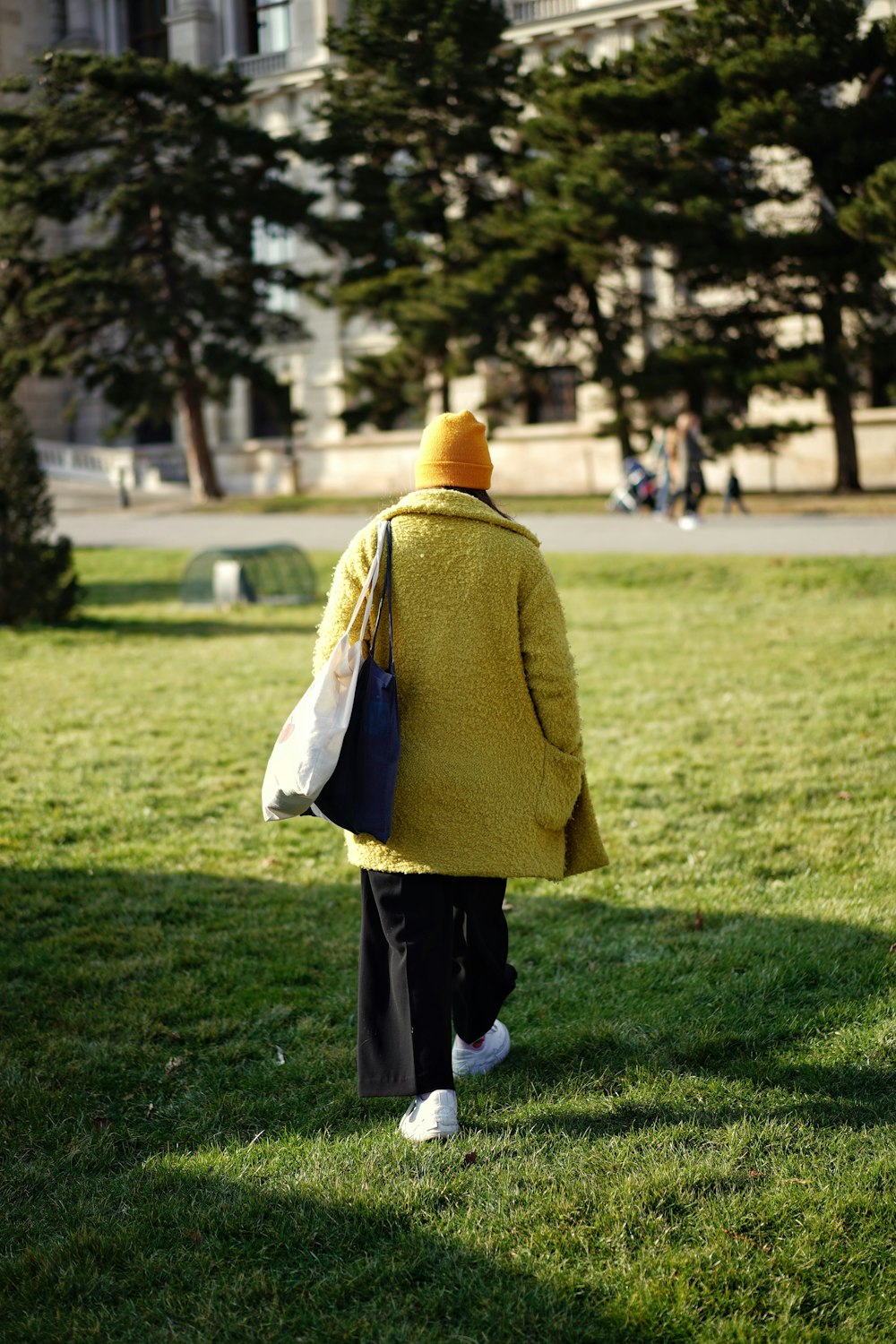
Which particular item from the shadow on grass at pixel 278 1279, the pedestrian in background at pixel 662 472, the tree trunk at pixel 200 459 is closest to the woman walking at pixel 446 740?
the shadow on grass at pixel 278 1279

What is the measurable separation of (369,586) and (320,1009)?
6.33 ft

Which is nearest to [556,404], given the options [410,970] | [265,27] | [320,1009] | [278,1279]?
[265,27]

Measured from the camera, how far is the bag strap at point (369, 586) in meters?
3.57

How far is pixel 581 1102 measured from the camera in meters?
3.90

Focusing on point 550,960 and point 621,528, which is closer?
point 550,960

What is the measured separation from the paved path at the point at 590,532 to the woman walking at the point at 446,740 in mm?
13329

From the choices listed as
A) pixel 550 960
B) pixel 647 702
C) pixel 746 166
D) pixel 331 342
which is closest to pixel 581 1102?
pixel 550 960

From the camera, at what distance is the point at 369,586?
3572 mm

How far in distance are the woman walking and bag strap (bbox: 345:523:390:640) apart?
0.13ft

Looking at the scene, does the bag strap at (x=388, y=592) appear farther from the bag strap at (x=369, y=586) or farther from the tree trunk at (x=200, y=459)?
the tree trunk at (x=200, y=459)

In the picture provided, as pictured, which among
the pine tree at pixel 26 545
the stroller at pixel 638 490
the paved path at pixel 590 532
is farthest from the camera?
the stroller at pixel 638 490

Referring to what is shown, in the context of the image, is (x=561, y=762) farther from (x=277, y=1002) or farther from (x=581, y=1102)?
(x=277, y=1002)

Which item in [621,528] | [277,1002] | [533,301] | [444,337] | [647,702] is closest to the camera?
[277,1002]

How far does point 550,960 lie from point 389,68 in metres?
29.6
